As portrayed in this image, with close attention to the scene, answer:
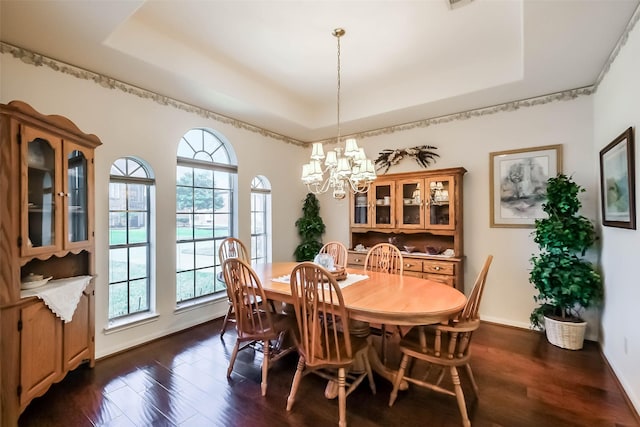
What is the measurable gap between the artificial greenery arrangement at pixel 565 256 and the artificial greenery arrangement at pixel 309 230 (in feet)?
9.67

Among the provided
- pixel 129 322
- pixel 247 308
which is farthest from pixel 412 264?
pixel 129 322

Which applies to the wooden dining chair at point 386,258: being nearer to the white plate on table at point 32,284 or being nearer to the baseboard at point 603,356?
the baseboard at point 603,356

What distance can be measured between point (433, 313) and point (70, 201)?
281cm

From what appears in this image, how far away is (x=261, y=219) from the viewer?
15.3ft

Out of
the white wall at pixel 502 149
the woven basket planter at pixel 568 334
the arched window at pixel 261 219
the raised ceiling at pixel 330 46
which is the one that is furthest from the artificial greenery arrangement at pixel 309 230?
the woven basket planter at pixel 568 334

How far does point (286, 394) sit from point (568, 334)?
278 centimetres

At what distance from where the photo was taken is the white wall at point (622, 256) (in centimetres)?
205

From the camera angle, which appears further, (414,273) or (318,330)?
(414,273)

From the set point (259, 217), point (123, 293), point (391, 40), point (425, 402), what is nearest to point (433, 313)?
point (425, 402)

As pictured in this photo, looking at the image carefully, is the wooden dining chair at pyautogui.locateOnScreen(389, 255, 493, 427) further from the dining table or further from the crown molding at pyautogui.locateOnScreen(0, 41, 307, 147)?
the crown molding at pyautogui.locateOnScreen(0, 41, 307, 147)

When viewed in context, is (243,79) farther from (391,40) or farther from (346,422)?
(346,422)

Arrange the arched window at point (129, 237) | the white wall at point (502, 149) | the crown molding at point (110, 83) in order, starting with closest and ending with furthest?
the crown molding at point (110, 83)
the arched window at point (129, 237)
the white wall at point (502, 149)

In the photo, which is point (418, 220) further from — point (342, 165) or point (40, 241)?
point (40, 241)

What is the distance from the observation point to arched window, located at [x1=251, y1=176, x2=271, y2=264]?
454cm
